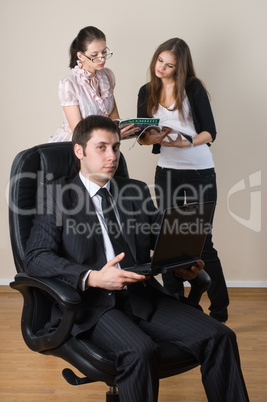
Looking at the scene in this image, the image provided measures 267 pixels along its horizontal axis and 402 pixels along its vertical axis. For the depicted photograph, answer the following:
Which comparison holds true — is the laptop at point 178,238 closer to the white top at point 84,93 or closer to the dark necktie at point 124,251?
the dark necktie at point 124,251

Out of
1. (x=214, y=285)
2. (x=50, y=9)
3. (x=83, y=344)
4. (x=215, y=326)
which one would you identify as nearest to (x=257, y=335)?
(x=214, y=285)

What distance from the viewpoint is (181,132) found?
10.3 ft

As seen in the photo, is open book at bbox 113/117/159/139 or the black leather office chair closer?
the black leather office chair

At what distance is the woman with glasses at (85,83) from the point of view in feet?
9.72

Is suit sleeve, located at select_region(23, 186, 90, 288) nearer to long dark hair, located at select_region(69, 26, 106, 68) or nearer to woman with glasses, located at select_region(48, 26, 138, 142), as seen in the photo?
woman with glasses, located at select_region(48, 26, 138, 142)

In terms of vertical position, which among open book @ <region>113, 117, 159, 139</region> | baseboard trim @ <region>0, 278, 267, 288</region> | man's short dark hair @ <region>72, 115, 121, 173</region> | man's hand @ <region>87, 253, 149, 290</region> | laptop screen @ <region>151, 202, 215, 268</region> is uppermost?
man's short dark hair @ <region>72, 115, 121, 173</region>

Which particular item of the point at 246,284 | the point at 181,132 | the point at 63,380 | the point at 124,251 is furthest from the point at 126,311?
the point at 246,284

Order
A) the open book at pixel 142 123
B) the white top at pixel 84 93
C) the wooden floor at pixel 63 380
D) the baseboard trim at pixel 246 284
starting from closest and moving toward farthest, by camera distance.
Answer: the wooden floor at pixel 63 380
the open book at pixel 142 123
the white top at pixel 84 93
the baseboard trim at pixel 246 284

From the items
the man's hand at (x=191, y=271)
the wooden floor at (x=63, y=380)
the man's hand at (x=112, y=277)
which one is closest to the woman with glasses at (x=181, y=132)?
the wooden floor at (x=63, y=380)

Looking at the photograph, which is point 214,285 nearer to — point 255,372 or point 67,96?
point 255,372

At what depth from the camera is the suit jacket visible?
200 cm

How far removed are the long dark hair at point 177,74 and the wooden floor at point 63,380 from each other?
1.33 meters

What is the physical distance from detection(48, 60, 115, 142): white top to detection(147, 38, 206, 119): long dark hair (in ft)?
0.95

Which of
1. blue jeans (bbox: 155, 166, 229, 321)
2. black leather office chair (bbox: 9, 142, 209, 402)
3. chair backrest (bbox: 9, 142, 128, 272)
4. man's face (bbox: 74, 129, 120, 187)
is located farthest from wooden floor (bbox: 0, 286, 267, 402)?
man's face (bbox: 74, 129, 120, 187)
